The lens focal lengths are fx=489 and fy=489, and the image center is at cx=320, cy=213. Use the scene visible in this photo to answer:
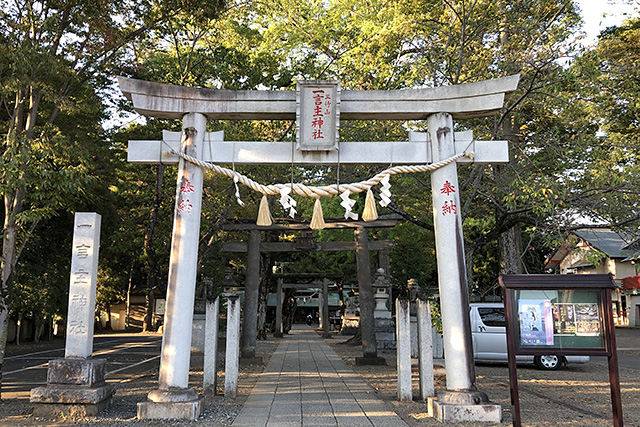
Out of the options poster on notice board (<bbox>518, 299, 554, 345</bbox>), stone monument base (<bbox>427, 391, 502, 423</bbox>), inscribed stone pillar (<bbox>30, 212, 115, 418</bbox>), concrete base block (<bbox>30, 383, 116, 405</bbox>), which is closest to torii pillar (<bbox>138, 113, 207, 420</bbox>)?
concrete base block (<bbox>30, 383, 116, 405</bbox>)

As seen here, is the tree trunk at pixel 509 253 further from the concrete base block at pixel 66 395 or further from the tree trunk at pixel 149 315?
the tree trunk at pixel 149 315

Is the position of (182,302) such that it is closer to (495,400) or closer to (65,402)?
(65,402)

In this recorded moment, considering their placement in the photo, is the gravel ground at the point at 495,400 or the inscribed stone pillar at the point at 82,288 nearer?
the gravel ground at the point at 495,400

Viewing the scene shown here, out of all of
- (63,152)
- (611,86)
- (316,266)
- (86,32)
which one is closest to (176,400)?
(63,152)

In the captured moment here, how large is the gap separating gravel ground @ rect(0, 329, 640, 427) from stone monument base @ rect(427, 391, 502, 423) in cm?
13

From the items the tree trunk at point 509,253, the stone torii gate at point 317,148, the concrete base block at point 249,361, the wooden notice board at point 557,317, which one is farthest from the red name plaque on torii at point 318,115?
the tree trunk at point 509,253

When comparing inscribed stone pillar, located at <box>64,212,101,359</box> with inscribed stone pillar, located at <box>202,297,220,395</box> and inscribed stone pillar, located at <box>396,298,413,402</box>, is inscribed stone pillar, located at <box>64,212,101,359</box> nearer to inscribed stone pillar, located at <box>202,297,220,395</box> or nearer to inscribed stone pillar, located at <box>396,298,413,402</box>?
inscribed stone pillar, located at <box>202,297,220,395</box>

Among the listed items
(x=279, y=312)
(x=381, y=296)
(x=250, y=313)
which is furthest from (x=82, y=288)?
(x=279, y=312)

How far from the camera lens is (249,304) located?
42.5 feet

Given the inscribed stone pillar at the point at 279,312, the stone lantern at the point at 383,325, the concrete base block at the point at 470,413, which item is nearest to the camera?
the concrete base block at the point at 470,413

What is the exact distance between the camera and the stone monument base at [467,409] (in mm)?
6113

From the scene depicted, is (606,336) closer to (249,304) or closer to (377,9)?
(249,304)

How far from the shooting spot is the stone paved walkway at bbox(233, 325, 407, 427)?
6304 mm

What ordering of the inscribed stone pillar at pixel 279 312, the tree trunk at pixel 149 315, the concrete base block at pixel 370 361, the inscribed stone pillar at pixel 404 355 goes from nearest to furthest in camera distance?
the inscribed stone pillar at pixel 404 355, the concrete base block at pixel 370 361, the inscribed stone pillar at pixel 279 312, the tree trunk at pixel 149 315
